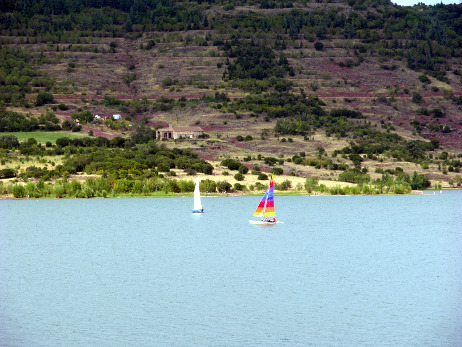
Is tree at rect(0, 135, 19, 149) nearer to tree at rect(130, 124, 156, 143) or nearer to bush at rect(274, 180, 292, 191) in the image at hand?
tree at rect(130, 124, 156, 143)

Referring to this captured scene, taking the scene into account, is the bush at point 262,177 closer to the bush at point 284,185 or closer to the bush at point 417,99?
the bush at point 284,185

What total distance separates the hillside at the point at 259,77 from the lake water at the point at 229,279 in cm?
3160

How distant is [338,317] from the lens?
89.2 ft

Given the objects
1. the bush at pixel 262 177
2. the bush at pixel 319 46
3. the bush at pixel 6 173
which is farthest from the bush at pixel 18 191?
the bush at pixel 319 46

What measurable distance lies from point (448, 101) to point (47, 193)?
88.7 meters

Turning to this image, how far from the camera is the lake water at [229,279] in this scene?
996 inches

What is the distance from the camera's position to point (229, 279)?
34688mm

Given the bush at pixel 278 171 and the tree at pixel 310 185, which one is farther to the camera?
the bush at pixel 278 171

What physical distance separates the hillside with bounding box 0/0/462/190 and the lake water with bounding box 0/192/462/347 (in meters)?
31.6

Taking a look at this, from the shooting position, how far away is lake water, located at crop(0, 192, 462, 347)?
25.3m

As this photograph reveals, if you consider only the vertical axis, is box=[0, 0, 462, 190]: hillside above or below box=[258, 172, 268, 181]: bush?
above

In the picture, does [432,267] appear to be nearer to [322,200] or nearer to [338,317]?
[338,317]

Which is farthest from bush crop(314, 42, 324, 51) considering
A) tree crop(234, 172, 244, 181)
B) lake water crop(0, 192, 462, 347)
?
lake water crop(0, 192, 462, 347)

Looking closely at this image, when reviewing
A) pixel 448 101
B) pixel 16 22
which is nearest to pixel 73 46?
pixel 16 22
